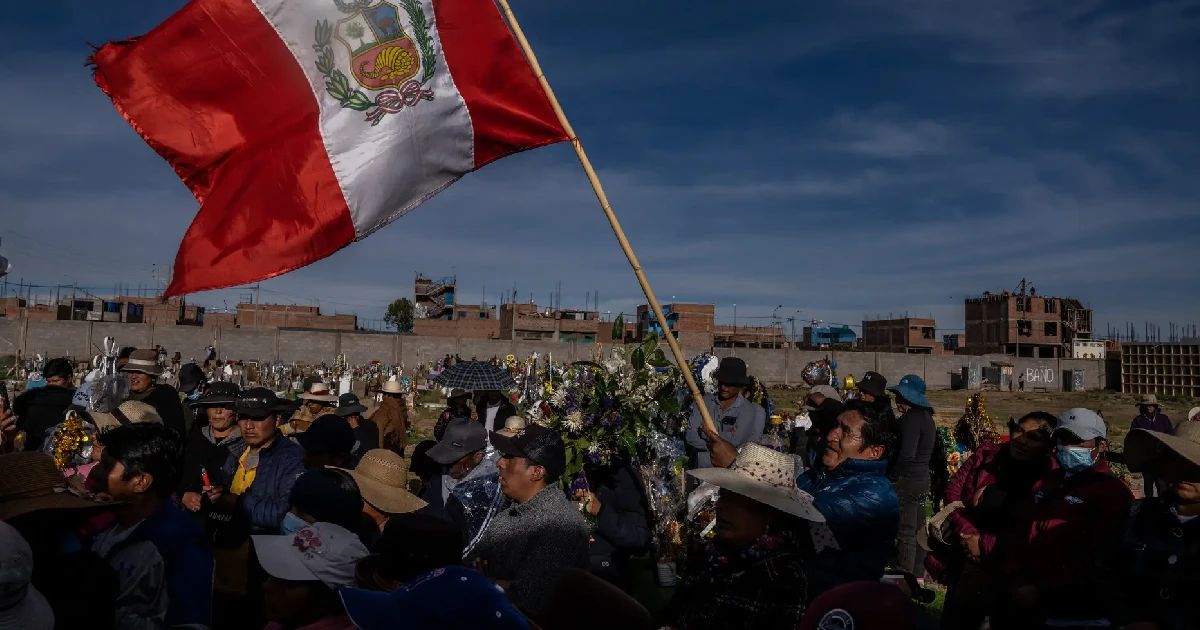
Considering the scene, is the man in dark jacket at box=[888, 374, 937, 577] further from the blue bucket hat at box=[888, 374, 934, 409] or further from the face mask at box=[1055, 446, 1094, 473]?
the face mask at box=[1055, 446, 1094, 473]

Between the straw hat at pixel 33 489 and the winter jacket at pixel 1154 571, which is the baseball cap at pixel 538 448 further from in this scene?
the winter jacket at pixel 1154 571

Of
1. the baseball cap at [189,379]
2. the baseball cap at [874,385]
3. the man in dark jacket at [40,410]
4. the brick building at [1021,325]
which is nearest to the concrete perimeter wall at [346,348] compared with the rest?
the brick building at [1021,325]

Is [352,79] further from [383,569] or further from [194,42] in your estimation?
[383,569]

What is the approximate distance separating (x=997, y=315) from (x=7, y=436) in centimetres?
6549

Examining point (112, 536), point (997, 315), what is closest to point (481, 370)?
point (112, 536)

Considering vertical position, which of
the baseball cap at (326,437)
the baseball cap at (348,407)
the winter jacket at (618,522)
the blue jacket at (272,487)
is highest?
the baseball cap at (326,437)

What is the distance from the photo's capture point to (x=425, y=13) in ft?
17.2

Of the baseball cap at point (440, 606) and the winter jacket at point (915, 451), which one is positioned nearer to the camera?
the baseball cap at point (440, 606)

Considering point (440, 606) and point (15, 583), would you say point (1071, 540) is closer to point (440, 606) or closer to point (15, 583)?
point (440, 606)

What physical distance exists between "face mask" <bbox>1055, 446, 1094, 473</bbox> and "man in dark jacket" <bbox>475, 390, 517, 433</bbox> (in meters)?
4.77

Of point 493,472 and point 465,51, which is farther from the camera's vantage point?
point 465,51

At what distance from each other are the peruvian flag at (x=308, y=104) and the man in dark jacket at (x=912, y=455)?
4.31 meters

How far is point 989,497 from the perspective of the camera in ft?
16.6

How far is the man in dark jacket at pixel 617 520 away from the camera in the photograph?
17.2 ft
